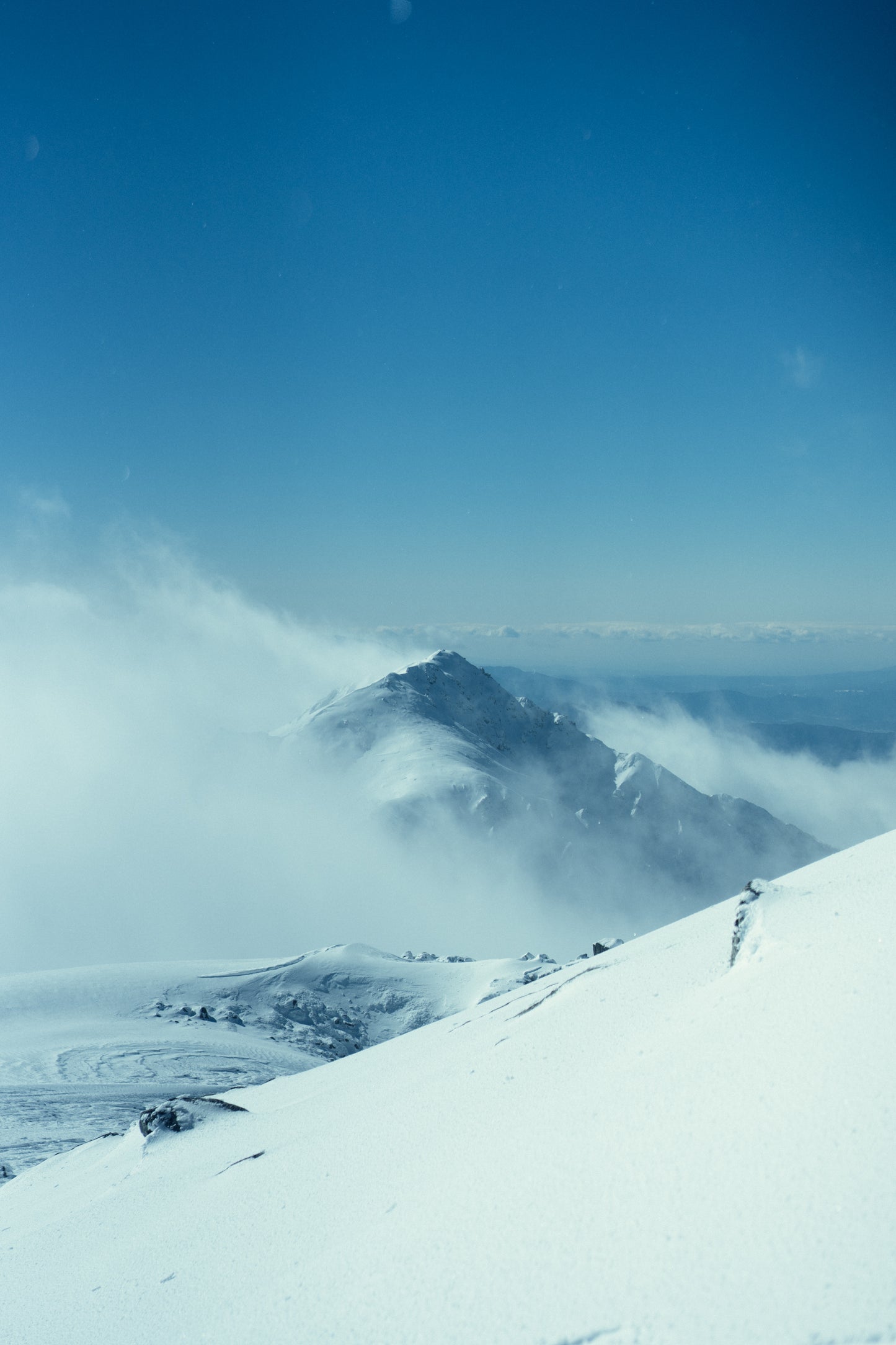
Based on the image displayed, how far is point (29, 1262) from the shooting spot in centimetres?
523

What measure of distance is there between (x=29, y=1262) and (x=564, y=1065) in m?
4.14

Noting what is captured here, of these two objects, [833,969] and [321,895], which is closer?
[833,969]

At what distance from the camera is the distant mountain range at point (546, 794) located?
101312 mm

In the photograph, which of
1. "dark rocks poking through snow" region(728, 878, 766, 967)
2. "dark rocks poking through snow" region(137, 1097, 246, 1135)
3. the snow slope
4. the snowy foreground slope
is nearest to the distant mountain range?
the snow slope

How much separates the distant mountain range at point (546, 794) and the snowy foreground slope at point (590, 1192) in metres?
92.3

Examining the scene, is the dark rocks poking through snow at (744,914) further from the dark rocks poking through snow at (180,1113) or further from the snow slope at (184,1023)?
the snow slope at (184,1023)

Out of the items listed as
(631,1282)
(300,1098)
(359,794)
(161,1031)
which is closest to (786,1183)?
(631,1282)

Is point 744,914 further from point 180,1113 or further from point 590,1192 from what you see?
point 180,1113

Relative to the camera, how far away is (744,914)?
209 inches

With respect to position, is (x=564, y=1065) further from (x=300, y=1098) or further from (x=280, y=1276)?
(x=300, y=1098)

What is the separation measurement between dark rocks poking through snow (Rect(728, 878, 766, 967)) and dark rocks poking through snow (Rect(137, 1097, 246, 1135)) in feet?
18.1

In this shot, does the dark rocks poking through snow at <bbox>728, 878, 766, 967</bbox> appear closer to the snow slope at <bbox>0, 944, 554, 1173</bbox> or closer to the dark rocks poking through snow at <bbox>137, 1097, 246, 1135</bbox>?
the dark rocks poking through snow at <bbox>137, 1097, 246, 1135</bbox>

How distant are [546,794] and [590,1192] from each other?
116479mm

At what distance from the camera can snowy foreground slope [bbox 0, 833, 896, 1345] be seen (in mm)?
2305
